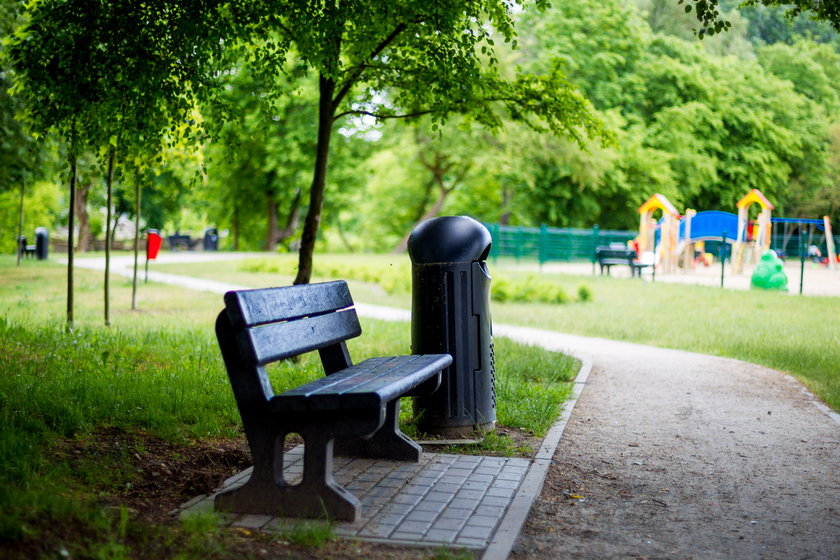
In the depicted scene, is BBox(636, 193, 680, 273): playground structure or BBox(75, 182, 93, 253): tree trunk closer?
BBox(636, 193, 680, 273): playground structure

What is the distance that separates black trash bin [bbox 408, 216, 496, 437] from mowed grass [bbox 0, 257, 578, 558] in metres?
0.67

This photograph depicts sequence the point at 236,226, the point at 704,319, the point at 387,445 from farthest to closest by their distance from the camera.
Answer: the point at 236,226
the point at 704,319
the point at 387,445

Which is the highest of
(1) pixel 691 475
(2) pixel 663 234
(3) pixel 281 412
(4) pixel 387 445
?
(2) pixel 663 234

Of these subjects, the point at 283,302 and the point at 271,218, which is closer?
the point at 283,302

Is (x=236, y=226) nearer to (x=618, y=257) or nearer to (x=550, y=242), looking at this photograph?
(x=550, y=242)

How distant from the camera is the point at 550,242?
35.1 meters

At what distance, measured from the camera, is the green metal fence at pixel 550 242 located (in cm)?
3444

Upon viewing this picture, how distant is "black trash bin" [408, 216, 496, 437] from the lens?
5.61 meters

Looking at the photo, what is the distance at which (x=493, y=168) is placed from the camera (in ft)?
120

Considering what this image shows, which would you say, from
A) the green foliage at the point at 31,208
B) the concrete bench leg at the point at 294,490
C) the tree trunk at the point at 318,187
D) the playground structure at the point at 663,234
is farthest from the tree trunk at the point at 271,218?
the concrete bench leg at the point at 294,490

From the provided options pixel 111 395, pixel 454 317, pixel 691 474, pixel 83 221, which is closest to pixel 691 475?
pixel 691 474

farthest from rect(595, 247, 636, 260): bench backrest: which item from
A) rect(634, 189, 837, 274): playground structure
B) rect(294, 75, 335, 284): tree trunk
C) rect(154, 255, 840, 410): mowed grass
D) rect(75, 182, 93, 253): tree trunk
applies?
rect(75, 182, 93, 253): tree trunk

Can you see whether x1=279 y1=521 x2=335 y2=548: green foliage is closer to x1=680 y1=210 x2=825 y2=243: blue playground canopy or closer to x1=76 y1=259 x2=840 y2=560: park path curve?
x1=76 y1=259 x2=840 y2=560: park path curve

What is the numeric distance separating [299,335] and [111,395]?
6.89ft
